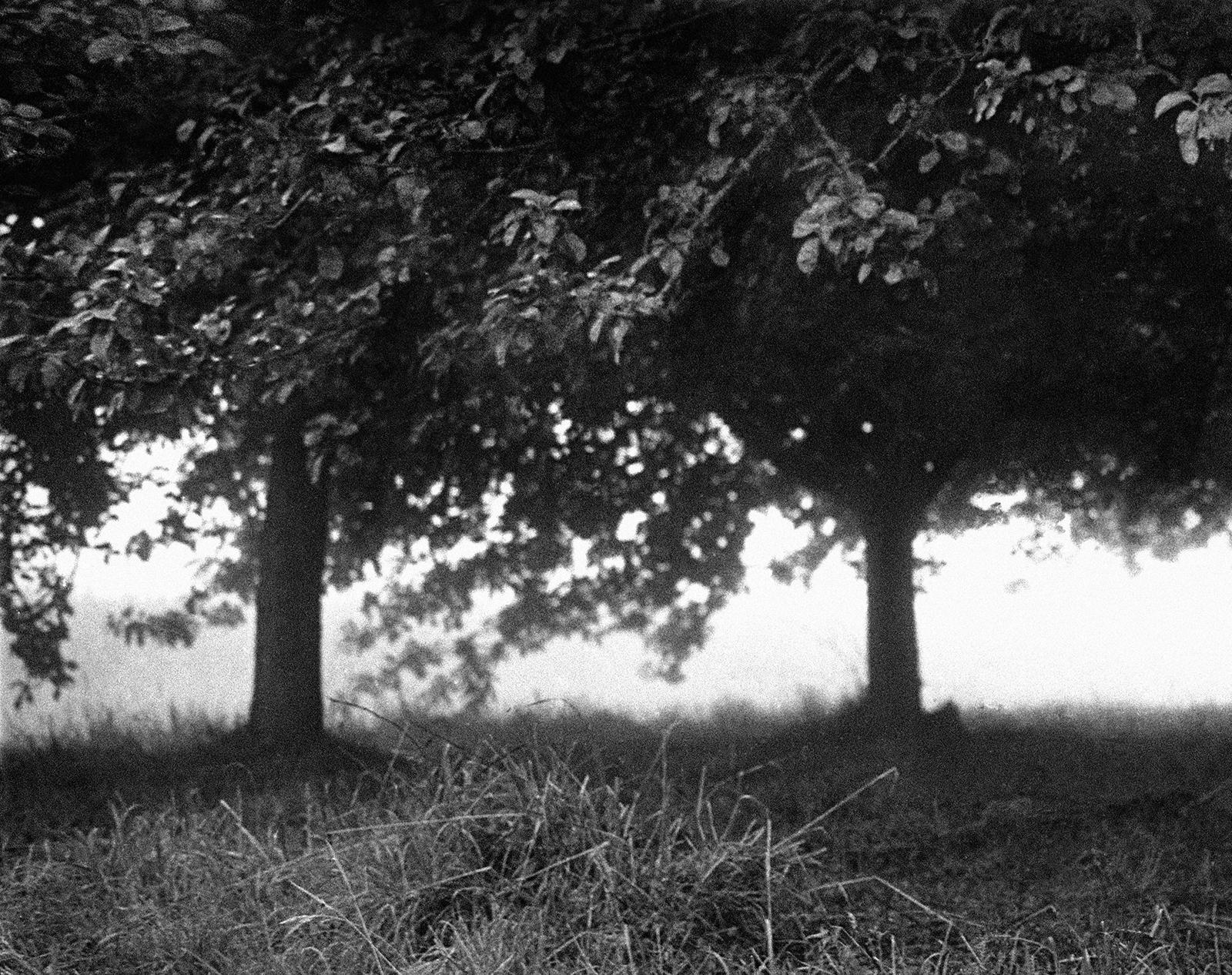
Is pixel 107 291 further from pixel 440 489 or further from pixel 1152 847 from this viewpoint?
pixel 1152 847

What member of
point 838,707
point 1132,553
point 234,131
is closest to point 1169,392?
point 1132,553

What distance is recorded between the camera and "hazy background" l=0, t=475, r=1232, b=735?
666 cm

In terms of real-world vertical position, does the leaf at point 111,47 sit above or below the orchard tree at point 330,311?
above

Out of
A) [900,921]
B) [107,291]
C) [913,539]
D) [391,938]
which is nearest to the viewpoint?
[391,938]

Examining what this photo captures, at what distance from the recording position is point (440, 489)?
725cm

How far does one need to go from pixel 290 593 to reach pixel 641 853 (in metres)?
3.45

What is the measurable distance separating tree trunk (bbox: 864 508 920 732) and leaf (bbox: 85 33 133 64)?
3805mm

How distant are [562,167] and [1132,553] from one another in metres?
3.10

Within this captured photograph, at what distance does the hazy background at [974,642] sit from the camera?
262 inches

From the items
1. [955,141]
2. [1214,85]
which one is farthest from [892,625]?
[1214,85]

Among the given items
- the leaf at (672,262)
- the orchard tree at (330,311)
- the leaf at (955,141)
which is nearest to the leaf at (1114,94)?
the leaf at (955,141)

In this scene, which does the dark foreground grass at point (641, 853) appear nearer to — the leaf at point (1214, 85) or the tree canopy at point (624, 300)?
the tree canopy at point (624, 300)

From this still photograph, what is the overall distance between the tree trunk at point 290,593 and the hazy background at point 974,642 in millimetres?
122

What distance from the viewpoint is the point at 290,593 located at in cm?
740
